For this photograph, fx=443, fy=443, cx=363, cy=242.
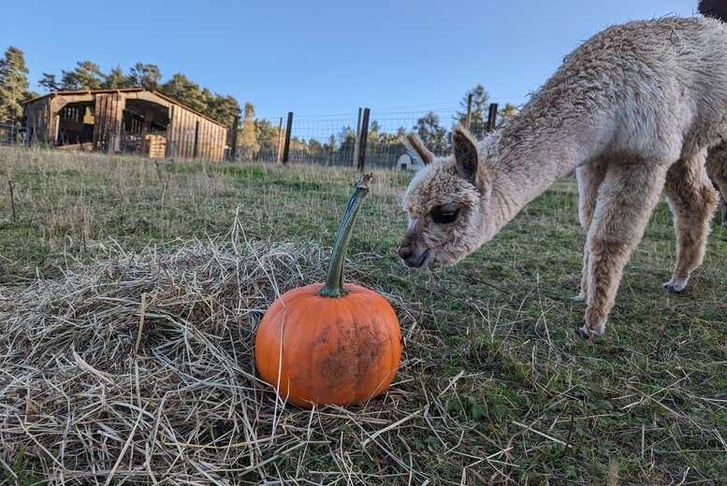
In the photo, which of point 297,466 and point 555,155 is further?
point 555,155

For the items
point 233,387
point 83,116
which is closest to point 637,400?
point 233,387

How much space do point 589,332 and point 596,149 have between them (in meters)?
1.26

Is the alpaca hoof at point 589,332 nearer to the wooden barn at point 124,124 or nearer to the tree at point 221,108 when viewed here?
the wooden barn at point 124,124

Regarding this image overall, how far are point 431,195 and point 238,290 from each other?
1.30m

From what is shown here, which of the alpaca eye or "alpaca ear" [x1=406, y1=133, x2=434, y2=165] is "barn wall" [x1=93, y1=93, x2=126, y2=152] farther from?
the alpaca eye

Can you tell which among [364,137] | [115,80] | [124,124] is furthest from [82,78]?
[364,137]

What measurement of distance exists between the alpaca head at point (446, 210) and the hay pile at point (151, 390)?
42 cm

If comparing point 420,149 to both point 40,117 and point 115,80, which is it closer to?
point 40,117

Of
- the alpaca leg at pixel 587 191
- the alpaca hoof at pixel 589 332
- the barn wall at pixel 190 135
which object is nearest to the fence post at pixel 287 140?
the barn wall at pixel 190 135

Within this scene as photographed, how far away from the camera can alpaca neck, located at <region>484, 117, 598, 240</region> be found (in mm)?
2887

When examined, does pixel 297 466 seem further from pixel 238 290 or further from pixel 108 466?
pixel 238 290

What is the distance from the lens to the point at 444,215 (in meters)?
2.75

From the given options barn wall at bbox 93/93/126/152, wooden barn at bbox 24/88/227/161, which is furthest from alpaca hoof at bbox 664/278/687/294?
barn wall at bbox 93/93/126/152

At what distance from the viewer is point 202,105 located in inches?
2293
